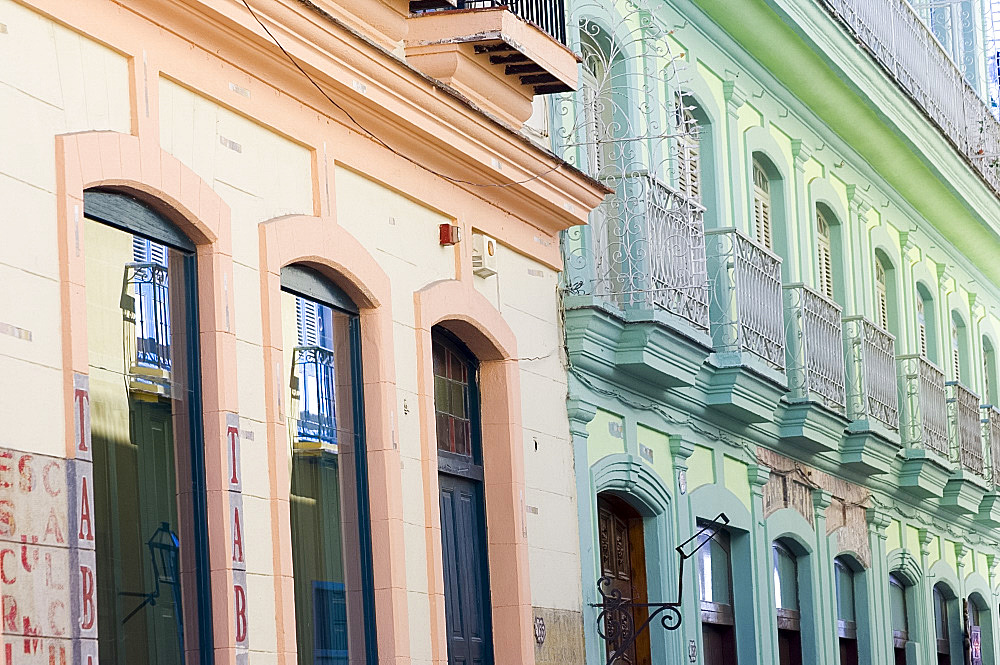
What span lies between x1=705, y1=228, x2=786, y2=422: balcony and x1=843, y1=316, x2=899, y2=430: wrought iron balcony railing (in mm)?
2465

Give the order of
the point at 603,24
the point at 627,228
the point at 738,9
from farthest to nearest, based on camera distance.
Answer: the point at 738,9 → the point at 603,24 → the point at 627,228

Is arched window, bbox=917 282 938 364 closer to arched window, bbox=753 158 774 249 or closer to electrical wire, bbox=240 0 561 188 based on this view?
arched window, bbox=753 158 774 249

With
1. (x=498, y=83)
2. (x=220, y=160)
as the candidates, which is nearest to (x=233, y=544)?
(x=220, y=160)

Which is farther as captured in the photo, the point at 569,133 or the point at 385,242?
the point at 569,133

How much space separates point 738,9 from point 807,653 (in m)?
5.13

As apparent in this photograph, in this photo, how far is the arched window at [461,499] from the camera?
10.6 metres

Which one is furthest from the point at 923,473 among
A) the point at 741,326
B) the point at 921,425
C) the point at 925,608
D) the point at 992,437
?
the point at 741,326

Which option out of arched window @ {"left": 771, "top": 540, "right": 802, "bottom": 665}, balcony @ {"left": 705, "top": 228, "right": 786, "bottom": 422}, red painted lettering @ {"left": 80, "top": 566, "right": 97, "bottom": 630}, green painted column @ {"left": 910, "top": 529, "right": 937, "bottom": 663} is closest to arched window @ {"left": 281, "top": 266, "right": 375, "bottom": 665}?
red painted lettering @ {"left": 80, "top": 566, "right": 97, "bottom": 630}

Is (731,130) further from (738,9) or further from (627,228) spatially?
(627,228)

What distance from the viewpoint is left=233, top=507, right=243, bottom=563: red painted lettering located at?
8.24 meters

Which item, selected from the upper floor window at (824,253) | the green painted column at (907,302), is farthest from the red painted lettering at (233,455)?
the green painted column at (907,302)

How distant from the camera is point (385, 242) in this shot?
32.7 ft

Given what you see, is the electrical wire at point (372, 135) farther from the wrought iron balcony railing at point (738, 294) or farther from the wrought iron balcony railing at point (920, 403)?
the wrought iron balcony railing at point (920, 403)

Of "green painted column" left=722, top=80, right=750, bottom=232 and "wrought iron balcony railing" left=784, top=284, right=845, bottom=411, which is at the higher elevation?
"green painted column" left=722, top=80, right=750, bottom=232
